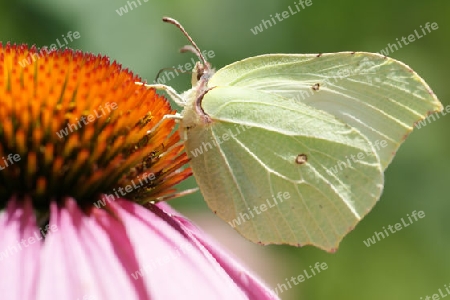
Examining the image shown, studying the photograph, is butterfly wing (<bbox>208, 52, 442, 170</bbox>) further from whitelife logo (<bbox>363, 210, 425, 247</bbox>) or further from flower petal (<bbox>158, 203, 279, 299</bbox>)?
whitelife logo (<bbox>363, 210, 425, 247</bbox>)

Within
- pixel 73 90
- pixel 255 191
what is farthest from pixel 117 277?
pixel 255 191

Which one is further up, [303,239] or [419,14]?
[419,14]

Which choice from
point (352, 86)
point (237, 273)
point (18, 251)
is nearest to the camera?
point (18, 251)

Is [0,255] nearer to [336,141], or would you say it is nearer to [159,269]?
[159,269]

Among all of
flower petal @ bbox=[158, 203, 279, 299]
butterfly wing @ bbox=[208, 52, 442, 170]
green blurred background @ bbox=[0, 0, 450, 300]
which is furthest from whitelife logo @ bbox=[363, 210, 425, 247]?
flower petal @ bbox=[158, 203, 279, 299]

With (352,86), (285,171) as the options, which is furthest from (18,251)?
(352,86)

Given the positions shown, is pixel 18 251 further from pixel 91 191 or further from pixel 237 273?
pixel 237 273

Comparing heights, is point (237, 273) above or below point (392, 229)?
above
